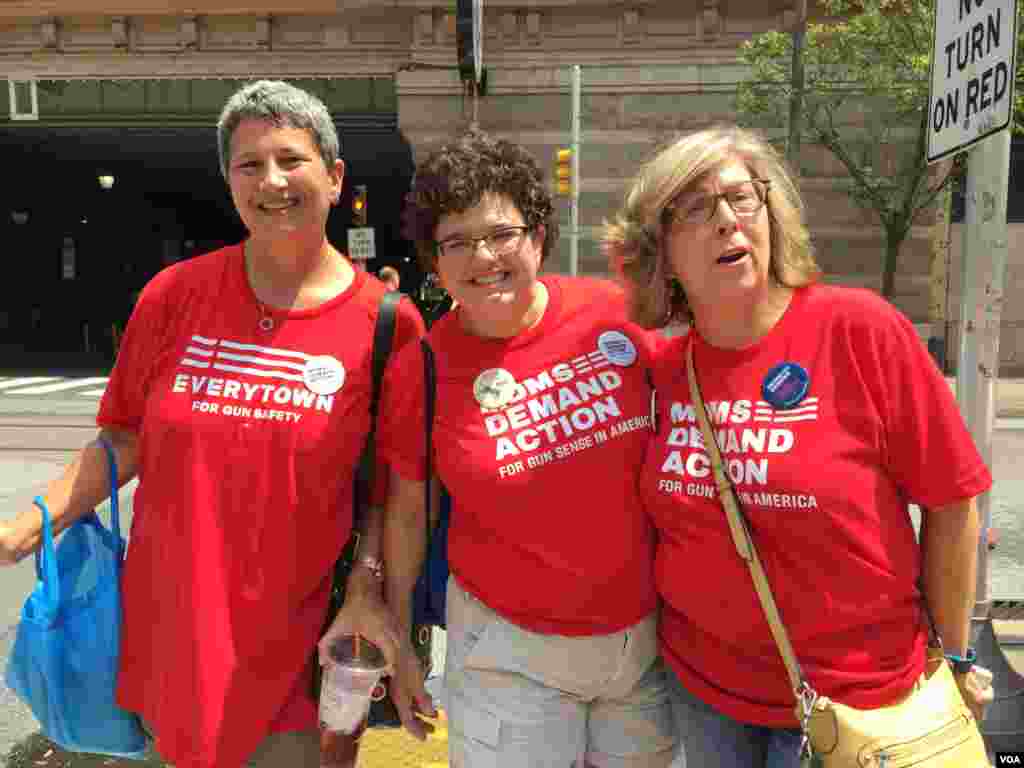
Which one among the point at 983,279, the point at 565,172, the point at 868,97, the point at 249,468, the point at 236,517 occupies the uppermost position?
the point at 868,97

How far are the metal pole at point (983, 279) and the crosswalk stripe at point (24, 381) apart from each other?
1869cm

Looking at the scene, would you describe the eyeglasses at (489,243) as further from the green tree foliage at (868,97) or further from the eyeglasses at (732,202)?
the green tree foliage at (868,97)

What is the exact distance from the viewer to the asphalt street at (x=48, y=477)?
4.90 m

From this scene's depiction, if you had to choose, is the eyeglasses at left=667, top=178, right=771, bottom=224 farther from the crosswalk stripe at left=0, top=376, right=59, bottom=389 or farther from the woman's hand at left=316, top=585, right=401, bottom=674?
the crosswalk stripe at left=0, top=376, right=59, bottom=389

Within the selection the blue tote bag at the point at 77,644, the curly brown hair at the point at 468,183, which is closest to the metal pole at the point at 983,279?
the curly brown hair at the point at 468,183

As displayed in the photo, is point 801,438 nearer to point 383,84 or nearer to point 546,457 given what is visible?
point 546,457

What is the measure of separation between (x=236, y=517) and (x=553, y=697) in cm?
85

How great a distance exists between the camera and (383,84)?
850 inches

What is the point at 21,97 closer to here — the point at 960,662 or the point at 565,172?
the point at 565,172

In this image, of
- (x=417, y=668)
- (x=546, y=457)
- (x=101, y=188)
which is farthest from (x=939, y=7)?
(x=101, y=188)

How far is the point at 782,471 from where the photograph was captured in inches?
72.6

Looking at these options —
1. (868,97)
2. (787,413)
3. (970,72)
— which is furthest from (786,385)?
(868,97)

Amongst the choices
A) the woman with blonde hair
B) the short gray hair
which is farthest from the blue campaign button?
the short gray hair

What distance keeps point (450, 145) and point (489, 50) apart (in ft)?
65.9
